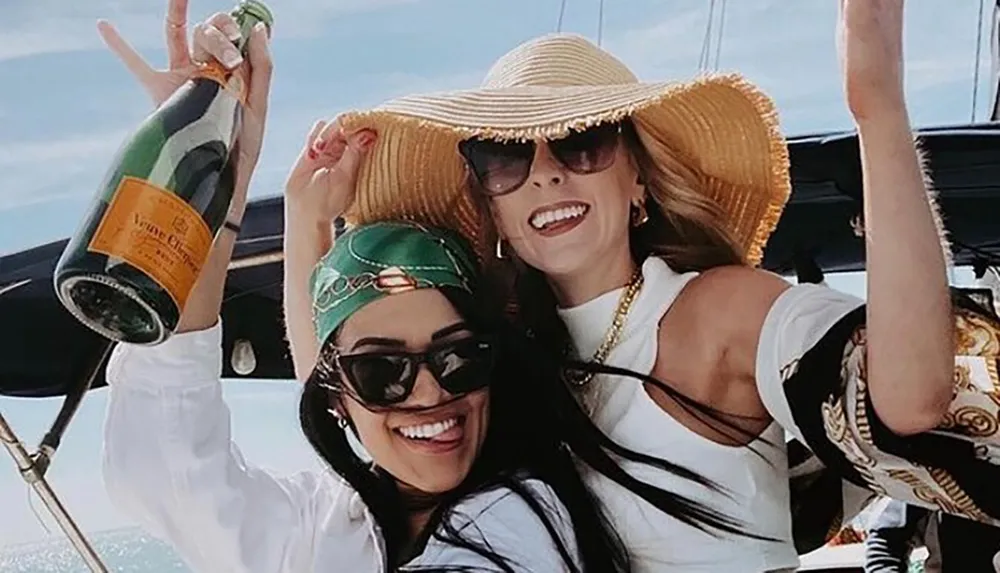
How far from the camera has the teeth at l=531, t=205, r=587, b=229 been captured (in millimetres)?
Answer: 1270

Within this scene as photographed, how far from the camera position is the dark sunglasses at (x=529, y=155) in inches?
49.6

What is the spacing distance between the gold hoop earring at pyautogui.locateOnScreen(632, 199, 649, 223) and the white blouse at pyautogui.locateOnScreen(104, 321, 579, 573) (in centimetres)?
29

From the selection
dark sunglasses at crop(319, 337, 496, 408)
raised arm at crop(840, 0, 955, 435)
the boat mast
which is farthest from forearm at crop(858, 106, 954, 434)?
the boat mast

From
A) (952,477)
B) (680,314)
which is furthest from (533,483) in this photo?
(952,477)

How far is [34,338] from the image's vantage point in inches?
72.6

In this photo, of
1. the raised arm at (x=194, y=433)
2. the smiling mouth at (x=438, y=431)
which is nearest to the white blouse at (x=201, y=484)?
the raised arm at (x=194, y=433)

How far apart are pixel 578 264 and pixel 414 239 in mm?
165

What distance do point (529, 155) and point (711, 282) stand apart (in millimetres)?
197

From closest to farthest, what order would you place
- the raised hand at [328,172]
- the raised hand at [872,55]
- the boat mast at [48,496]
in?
the raised hand at [872,55] → the raised hand at [328,172] → the boat mast at [48,496]

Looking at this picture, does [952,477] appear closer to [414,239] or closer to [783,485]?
[783,485]

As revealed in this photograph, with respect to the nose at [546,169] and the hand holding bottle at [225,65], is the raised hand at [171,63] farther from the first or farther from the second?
the nose at [546,169]

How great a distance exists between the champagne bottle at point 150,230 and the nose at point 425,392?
0.74 feet

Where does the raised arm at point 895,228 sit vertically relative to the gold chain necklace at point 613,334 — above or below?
above

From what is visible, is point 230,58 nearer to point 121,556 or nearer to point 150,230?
point 150,230
